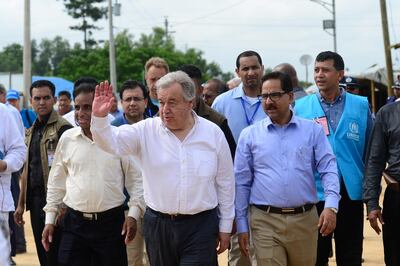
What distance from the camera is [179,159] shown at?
18.2 feet

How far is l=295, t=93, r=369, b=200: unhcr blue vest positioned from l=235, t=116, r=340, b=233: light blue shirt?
28.9 inches

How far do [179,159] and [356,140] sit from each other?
2185 millimetres

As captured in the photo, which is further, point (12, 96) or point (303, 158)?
point (12, 96)

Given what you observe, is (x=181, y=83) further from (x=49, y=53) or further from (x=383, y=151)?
(x=49, y=53)

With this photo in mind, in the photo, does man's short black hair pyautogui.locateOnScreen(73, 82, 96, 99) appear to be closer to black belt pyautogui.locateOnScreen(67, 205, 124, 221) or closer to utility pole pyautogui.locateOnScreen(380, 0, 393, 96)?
black belt pyautogui.locateOnScreen(67, 205, 124, 221)

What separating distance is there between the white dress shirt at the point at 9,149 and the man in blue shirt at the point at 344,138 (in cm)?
259

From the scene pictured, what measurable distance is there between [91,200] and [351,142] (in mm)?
2367

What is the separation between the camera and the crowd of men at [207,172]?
Result: 5582mm

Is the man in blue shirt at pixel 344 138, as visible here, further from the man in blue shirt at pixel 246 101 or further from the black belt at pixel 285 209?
the black belt at pixel 285 209

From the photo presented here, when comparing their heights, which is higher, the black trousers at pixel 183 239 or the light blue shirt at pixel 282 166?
the light blue shirt at pixel 282 166

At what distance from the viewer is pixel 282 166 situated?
6.11 metres

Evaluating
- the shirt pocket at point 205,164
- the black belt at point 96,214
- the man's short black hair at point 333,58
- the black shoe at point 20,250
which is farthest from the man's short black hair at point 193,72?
the black shoe at point 20,250

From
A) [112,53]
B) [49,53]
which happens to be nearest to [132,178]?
[112,53]

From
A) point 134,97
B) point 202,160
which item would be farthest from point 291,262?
point 134,97
